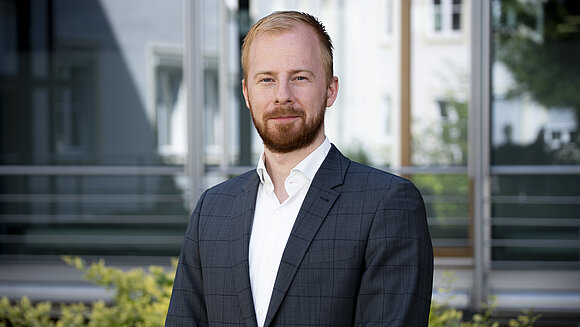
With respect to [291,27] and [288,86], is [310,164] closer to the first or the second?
[288,86]

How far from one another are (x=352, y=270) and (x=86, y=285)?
4269 mm

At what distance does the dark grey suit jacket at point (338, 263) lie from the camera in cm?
126

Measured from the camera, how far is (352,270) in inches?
50.3

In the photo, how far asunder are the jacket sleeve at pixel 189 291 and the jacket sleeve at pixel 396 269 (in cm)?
35

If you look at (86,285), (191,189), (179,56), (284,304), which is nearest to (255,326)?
(284,304)

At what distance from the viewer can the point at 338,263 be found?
4.21 ft

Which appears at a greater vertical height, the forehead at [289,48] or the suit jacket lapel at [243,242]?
the forehead at [289,48]

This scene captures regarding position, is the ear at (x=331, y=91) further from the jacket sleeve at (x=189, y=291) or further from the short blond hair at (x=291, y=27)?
the jacket sleeve at (x=189, y=291)

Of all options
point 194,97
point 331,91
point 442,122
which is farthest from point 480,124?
point 331,91

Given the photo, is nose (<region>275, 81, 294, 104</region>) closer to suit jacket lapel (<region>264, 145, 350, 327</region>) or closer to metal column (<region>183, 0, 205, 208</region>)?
suit jacket lapel (<region>264, 145, 350, 327</region>)

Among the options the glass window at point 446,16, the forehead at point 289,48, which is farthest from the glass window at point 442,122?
the forehead at point 289,48

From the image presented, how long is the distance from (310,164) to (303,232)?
0.15 metres

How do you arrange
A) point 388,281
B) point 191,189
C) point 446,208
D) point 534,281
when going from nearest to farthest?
1. point 388,281
2. point 191,189
3. point 534,281
4. point 446,208

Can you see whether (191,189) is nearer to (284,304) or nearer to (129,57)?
(129,57)
